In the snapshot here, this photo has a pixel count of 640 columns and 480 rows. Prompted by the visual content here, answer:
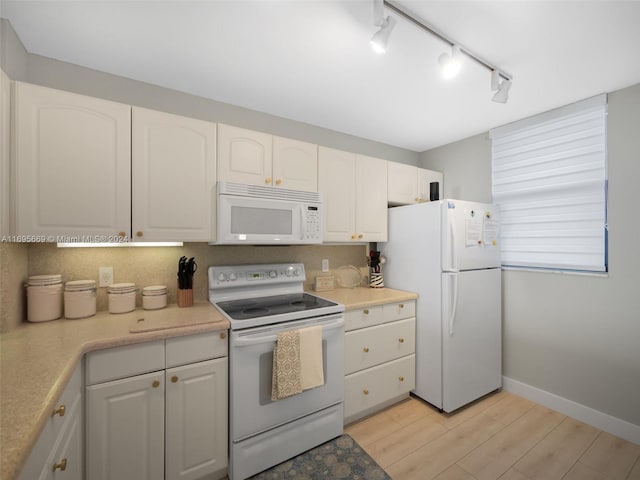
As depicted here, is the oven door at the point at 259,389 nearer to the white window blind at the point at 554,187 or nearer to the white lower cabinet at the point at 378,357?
the white lower cabinet at the point at 378,357

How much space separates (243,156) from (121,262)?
1099 millimetres

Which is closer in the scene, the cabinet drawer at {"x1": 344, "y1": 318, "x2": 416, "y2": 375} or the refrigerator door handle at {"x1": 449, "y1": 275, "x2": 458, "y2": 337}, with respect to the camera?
the cabinet drawer at {"x1": 344, "y1": 318, "x2": 416, "y2": 375}

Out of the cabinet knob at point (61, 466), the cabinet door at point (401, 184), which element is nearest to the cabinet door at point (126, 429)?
the cabinet knob at point (61, 466)

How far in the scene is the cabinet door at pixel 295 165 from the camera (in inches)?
85.2

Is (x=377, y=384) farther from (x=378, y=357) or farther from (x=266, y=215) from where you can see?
(x=266, y=215)

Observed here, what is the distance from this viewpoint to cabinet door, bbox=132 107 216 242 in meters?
1.70

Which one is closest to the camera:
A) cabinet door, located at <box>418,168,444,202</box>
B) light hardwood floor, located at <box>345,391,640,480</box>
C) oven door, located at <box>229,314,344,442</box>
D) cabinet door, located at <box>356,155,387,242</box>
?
oven door, located at <box>229,314,344,442</box>

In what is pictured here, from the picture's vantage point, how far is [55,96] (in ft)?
4.88

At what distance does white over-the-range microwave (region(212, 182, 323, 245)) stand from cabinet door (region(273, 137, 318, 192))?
0.32 ft

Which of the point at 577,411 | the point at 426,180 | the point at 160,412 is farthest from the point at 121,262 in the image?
the point at 577,411

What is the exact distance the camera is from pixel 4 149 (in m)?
1.35

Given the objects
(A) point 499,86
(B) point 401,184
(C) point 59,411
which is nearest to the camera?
(C) point 59,411

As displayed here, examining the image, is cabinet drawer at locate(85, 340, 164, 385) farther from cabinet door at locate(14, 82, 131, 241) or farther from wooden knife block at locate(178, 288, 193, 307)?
cabinet door at locate(14, 82, 131, 241)

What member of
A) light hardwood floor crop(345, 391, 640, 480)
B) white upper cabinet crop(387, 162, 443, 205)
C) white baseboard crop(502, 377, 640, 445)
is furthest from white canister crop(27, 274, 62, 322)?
white baseboard crop(502, 377, 640, 445)
